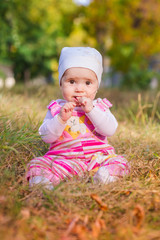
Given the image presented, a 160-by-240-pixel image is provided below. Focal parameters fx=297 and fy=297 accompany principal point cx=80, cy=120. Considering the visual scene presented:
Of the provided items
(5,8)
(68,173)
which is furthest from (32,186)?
(5,8)

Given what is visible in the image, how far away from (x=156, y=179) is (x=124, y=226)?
771 mm

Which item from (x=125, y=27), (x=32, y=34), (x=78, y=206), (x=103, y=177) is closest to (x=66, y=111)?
(x=103, y=177)

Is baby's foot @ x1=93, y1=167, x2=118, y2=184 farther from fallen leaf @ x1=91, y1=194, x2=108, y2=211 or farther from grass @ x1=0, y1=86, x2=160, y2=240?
fallen leaf @ x1=91, y1=194, x2=108, y2=211

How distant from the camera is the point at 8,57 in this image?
10438mm

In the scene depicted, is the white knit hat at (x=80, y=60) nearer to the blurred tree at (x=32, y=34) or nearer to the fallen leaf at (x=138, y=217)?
the fallen leaf at (x=138, y=217)

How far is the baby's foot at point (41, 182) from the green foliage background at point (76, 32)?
6.08 metres

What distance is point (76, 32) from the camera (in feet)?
43.9

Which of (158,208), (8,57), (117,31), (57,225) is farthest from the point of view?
(117,31)

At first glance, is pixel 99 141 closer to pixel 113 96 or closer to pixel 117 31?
pixel 113 96

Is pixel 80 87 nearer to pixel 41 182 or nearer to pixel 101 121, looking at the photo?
pixel 101 121

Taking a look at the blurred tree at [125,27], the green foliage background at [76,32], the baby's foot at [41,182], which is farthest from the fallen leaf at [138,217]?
the blurred tree at [125,27]

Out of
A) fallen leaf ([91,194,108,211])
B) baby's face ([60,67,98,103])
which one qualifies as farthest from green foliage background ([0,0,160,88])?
fallen leaf ([91,194,108,211])

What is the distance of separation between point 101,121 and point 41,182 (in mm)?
653

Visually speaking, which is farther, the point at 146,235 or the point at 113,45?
the point at 113,45
